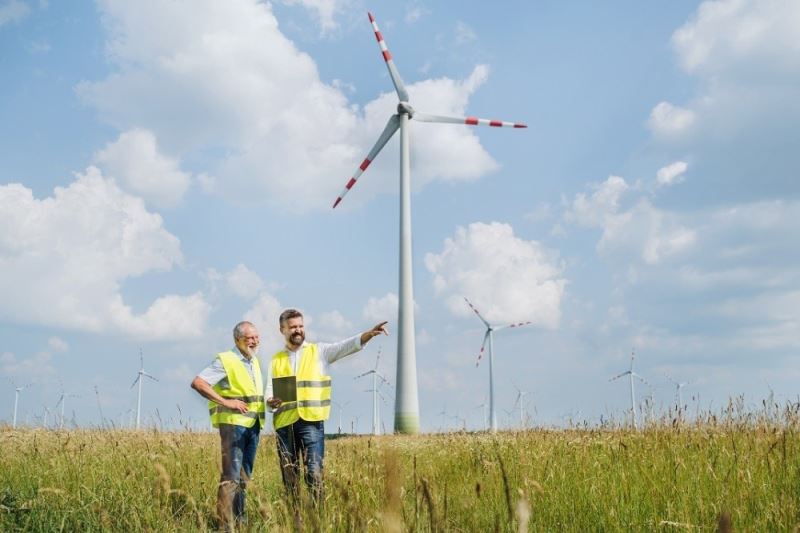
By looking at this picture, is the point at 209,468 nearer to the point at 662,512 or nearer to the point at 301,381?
the point at 301,381

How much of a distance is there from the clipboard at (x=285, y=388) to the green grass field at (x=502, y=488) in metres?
0.92

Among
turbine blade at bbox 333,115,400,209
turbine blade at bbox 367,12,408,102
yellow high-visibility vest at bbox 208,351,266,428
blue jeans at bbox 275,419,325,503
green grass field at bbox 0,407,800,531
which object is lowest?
green grass field at bbox 0,407,800,531

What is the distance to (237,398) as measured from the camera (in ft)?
25.3

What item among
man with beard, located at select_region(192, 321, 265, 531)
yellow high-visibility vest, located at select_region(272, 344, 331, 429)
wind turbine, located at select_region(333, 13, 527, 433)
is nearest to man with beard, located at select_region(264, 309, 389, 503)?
yellow high-visibility vest, located at select_region(272, 344, 331, 429)

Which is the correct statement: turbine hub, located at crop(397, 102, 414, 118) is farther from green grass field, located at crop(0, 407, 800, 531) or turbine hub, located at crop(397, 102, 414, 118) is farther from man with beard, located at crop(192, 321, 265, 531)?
man with beard, located at crop(192, 321, 265, 531)

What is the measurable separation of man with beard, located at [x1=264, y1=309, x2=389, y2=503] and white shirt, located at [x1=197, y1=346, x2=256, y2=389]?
0.30 m

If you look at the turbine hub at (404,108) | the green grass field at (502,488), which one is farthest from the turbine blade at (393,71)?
the green grass field at (502,488)

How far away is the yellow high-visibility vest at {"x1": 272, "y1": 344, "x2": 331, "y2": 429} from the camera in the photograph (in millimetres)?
7672

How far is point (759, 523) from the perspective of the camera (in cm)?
521

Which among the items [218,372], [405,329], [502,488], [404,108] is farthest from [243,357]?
[404,108]

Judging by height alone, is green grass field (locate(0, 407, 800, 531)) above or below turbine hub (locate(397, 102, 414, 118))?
below

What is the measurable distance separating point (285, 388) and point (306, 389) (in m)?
0.28

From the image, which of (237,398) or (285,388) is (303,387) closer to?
(285,388)

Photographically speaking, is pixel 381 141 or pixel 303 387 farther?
pixel 381 141
